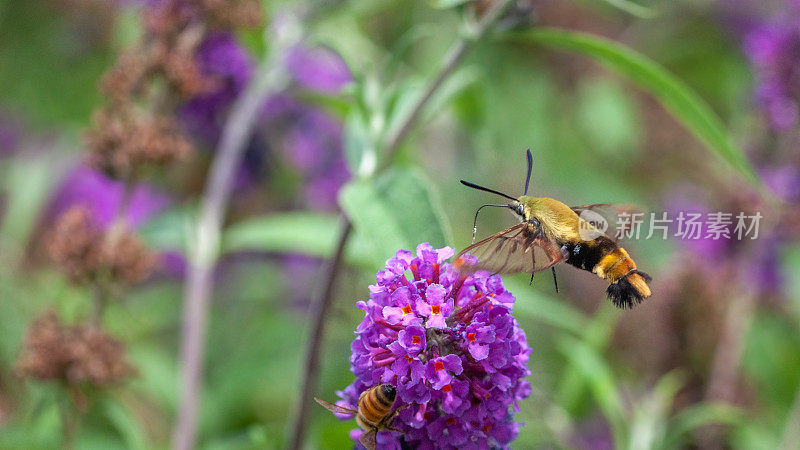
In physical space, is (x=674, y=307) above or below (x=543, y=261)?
above

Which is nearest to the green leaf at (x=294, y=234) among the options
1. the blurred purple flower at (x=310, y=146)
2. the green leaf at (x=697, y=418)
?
the blurred purple flower at (x=310, y=146)

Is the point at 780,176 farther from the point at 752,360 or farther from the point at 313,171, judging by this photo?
the point at 313,171

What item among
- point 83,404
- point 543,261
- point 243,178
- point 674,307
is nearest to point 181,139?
point 83,404

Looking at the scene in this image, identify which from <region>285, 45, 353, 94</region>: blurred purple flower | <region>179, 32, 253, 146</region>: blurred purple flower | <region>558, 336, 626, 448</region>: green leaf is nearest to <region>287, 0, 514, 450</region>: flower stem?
<region>558, 336, 626, 448</region>: green leaf

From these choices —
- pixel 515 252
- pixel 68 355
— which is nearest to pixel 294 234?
pixel 68 355

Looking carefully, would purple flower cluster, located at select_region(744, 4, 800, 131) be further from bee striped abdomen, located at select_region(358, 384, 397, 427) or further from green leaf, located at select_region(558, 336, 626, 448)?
bee striped abdomen, located at select_region(358, 384, 397, 427)

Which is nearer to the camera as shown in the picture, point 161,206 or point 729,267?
point 729,267
